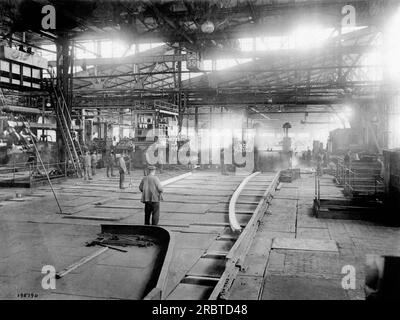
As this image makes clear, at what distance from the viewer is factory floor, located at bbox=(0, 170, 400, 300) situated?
5367 mm

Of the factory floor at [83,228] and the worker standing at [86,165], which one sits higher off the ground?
the worker standing at [86,165]

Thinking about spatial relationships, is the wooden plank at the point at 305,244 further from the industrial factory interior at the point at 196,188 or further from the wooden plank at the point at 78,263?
the wooden plank at the point at 78,263

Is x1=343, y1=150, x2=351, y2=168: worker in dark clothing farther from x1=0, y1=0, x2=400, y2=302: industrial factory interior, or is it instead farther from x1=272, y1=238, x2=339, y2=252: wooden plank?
x1=272, y1=238, x2=339, y2=252: wooden plank

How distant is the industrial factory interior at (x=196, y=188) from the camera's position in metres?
5.63

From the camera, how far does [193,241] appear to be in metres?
7.81

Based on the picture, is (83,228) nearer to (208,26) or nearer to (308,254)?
(308,254)

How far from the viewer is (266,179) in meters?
19.3

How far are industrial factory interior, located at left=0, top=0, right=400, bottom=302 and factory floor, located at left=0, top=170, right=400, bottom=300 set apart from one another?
0.04 metres

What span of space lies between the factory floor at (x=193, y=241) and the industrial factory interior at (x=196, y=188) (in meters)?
0.04

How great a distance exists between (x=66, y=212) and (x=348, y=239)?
7.28 metres

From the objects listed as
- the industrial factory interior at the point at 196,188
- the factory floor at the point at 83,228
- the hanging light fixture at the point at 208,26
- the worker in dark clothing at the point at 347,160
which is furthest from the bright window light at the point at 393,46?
the factory floor at the point at 83,228

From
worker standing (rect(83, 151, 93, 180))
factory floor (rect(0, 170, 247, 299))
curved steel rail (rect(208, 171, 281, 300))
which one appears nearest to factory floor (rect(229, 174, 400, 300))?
curved steel rail (rect(208, 171, 281, 300))
